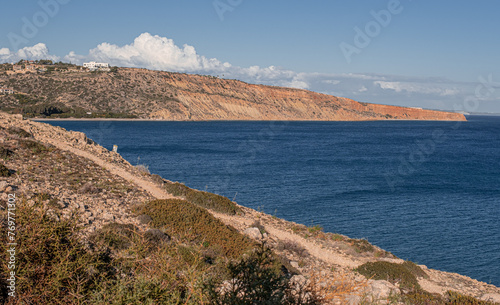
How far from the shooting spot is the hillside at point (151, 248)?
5898 millimetres

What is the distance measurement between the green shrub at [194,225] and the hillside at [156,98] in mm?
98597

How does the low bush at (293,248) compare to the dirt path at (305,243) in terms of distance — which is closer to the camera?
the low bush at (293,248)

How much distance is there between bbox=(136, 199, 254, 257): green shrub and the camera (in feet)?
45.4

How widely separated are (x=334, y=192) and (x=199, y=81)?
130080 millimetres

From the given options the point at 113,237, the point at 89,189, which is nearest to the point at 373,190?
the point at 89,189

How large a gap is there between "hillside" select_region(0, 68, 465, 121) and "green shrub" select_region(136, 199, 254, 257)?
3882 inches

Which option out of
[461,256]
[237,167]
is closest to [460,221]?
[461,256]

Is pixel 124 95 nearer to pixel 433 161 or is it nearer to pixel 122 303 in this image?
pixel 433 161

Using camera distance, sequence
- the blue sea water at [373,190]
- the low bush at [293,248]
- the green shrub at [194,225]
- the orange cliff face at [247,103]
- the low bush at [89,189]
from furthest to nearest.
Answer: the orange cliff face at [247,103] < the blue sea water at [373,190] < the low bush at [89,189] < the low bush at [293,248] < the green shrub at [194,225]

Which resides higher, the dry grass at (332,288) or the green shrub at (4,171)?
the green shrub at (4,171)

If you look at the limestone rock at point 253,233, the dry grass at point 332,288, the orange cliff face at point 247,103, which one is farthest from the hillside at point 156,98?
the dry grass at point 332,288

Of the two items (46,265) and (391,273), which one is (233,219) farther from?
(46,265)

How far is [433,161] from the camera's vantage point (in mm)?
60750

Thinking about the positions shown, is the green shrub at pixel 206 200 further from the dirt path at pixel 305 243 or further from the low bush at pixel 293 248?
the low bush at pixel 293 248
